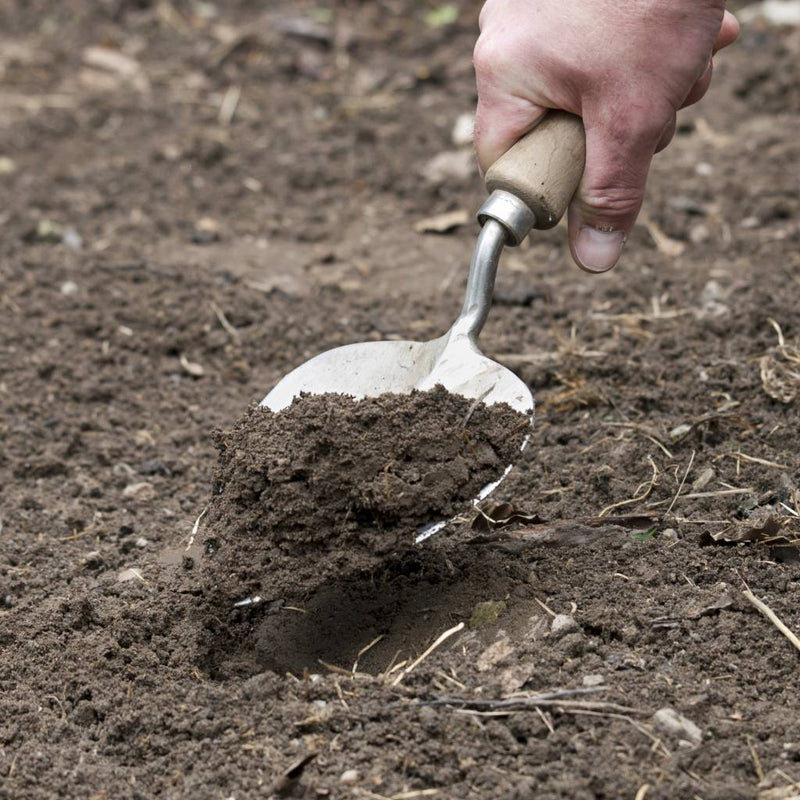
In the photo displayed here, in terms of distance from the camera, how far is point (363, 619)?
278 centimetres

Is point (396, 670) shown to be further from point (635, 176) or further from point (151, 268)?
point (151, 268)

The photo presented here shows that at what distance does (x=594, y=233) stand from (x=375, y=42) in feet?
14.0

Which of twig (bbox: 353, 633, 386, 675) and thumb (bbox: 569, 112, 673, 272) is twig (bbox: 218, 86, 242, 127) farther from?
twig (bbox: 353, 633, 386, 675)

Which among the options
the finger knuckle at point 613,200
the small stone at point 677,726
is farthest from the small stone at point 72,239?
the small stone at point 677,726

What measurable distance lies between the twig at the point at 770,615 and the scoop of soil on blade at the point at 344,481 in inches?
26.4

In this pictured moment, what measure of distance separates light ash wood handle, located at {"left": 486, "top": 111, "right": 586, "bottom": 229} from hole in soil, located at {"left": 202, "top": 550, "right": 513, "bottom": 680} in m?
0.95

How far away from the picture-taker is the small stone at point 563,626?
255 cm

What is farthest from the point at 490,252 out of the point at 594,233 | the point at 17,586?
the point at 17,586

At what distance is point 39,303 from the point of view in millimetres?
4434

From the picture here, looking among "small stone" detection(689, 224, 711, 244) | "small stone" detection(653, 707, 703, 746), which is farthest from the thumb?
"small stone" detection(689, 224, 711, 244)

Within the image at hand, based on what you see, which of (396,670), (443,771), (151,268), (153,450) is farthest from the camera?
(151,268)

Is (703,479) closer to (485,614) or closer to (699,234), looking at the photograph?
(485,614)

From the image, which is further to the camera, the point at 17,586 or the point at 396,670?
the point at 17,586

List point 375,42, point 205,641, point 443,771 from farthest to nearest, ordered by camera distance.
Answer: point 375,42 → point 205,641 → point 443,771
